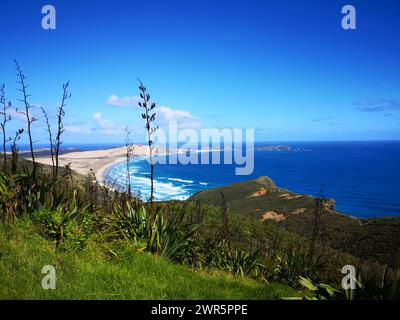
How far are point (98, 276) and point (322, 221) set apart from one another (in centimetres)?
5270

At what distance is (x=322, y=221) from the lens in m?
53.1

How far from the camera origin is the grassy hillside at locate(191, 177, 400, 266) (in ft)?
132

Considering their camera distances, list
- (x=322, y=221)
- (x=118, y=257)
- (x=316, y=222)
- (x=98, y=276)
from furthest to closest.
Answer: (x=322, y=221) < (x=316, y=222) < (x=118, y=257) < (x=98, y=276)

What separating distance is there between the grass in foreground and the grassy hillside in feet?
63.2

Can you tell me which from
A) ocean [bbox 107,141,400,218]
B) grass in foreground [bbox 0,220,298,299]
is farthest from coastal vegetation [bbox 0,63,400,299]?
ocean [bbox 107,141,400,218]

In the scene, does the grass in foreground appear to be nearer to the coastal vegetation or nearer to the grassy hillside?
the coastal vegetation

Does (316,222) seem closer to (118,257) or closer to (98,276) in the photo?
(118,257)

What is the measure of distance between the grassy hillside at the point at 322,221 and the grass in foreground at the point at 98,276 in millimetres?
19255

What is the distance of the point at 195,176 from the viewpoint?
502 feet

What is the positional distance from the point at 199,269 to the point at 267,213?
60.5 metres

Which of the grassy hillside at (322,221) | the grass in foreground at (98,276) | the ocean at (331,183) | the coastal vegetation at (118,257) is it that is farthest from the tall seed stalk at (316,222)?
the ocean at (331,183)

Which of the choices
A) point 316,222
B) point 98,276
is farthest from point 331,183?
point 98,276
